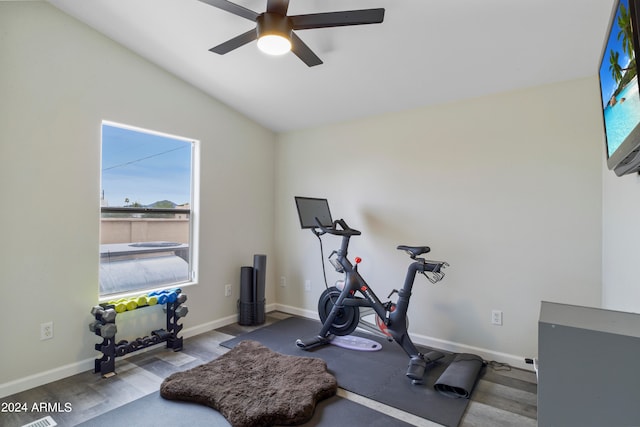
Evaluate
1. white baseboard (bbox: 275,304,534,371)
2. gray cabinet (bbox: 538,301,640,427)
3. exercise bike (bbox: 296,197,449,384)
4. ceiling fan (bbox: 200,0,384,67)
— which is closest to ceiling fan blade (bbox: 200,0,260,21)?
ceiling fan (bbox: 200,0,384,67)

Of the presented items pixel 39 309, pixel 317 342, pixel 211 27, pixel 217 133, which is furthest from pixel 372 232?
pixel 39 309

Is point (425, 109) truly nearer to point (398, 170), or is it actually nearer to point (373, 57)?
point (398, 170)

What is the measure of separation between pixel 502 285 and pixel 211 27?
322 cm

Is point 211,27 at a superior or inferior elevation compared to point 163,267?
superior

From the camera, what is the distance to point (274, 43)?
197 centimetres

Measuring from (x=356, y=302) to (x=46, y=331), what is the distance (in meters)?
2.47

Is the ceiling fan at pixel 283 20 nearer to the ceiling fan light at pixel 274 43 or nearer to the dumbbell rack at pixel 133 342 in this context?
the ceiling fan light at pixel 274 43

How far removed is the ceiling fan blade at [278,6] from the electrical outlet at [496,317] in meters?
2.85

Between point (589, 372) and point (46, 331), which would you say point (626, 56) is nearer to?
point (589, 372)

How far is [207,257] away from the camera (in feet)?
11.9

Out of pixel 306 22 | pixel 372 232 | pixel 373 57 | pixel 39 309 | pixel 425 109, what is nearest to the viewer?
pixel 306 22

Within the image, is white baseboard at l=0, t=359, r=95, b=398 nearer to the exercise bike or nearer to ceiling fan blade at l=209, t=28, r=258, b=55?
the exercise bike

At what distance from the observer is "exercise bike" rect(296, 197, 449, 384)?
8.82 feet

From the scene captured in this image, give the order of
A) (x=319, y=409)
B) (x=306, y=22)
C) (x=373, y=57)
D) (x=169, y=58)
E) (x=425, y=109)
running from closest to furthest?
(x=306, y=22), (x=319, y=409), (x=373, y=57), (x=169, y=58), (x=425, y=109)
